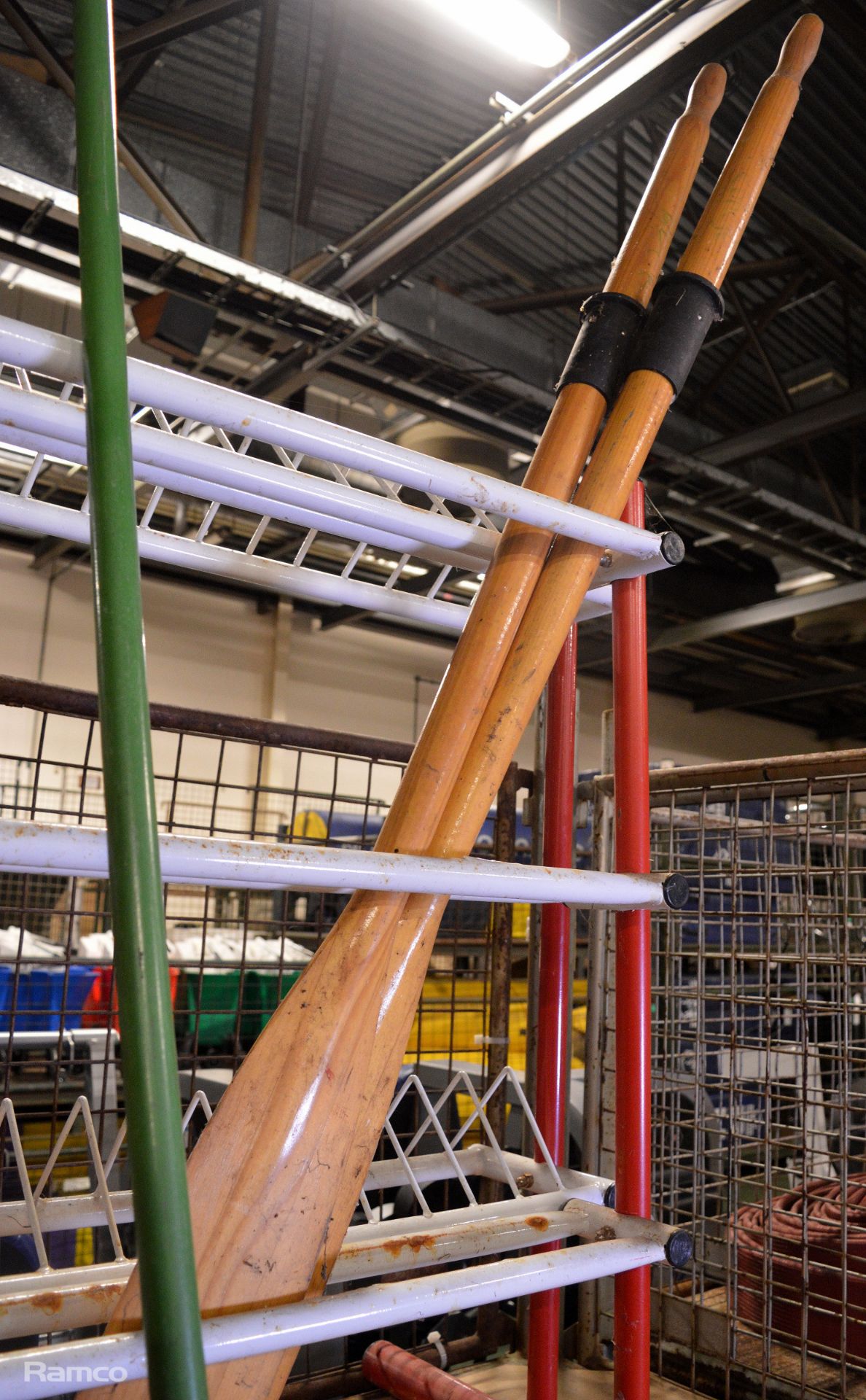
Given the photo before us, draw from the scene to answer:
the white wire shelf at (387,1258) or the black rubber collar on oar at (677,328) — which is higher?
the black rubber collar on oar at (677,328)

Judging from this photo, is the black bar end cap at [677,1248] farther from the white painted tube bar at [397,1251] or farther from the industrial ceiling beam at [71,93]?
the industrial ceiling beam at [71,93]

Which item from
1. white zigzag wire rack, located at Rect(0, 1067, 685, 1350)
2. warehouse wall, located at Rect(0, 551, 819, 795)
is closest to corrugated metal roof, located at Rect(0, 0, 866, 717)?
white zigzag wire rack, located at Rect(0, 1067, 685, 1350)

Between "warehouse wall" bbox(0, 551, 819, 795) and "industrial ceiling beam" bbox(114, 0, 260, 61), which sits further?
"warehouse wall" bbox(0, 551, 819, 795)

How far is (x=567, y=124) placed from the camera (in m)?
3.21

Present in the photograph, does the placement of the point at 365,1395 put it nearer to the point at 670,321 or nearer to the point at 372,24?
the point at 670,321

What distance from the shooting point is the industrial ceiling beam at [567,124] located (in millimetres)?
2799

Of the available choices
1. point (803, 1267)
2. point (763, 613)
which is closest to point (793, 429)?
point (763, 613)

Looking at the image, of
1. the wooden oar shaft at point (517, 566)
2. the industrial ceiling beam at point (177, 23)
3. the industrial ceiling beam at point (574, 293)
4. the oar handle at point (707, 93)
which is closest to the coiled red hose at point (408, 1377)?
the wooden oar shaft at point (517, 566)

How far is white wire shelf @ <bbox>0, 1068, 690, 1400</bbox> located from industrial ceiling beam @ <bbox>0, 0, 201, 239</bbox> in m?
2.95

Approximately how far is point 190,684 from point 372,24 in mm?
7025

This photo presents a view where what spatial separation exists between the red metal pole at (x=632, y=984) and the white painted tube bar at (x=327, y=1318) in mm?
70

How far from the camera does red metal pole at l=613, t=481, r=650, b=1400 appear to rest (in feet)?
3.40

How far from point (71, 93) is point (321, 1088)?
143 inches

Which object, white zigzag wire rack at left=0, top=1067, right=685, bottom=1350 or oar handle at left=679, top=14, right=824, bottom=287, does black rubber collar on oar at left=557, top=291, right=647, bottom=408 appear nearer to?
oar handle at left=679, top=14, right=824, bottom=287
